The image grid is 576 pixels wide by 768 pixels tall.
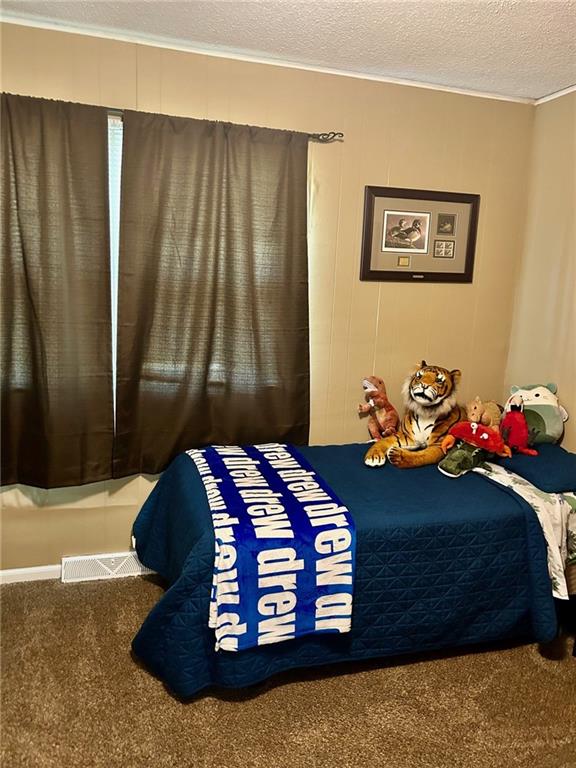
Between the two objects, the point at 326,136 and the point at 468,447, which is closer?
the point at 468,447

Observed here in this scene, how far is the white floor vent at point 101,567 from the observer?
285 centimetres

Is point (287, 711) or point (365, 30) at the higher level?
point (365, 30)

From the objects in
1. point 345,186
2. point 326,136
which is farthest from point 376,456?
point 326,136

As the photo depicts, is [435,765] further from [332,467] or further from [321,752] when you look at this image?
[332,467]

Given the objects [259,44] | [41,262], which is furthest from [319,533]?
[259,44]

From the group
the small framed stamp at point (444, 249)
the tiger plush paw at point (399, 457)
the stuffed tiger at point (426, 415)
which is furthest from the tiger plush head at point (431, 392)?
the small framed stamp at point (444, 249)

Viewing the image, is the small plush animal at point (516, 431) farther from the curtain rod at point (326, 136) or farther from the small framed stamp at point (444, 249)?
the curtain rod at point (326, 136)

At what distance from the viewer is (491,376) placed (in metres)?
3.41

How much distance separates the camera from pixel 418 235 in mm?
3094

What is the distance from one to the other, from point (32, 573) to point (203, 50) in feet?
8.11

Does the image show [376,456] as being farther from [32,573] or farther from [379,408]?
[32,573]

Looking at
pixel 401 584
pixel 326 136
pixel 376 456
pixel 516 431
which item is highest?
pixel 326 136

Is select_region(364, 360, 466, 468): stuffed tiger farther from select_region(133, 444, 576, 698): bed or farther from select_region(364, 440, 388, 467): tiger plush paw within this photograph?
select_region(133, 444, 576, 698): bed

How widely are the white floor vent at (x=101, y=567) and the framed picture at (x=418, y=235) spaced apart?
179cm
